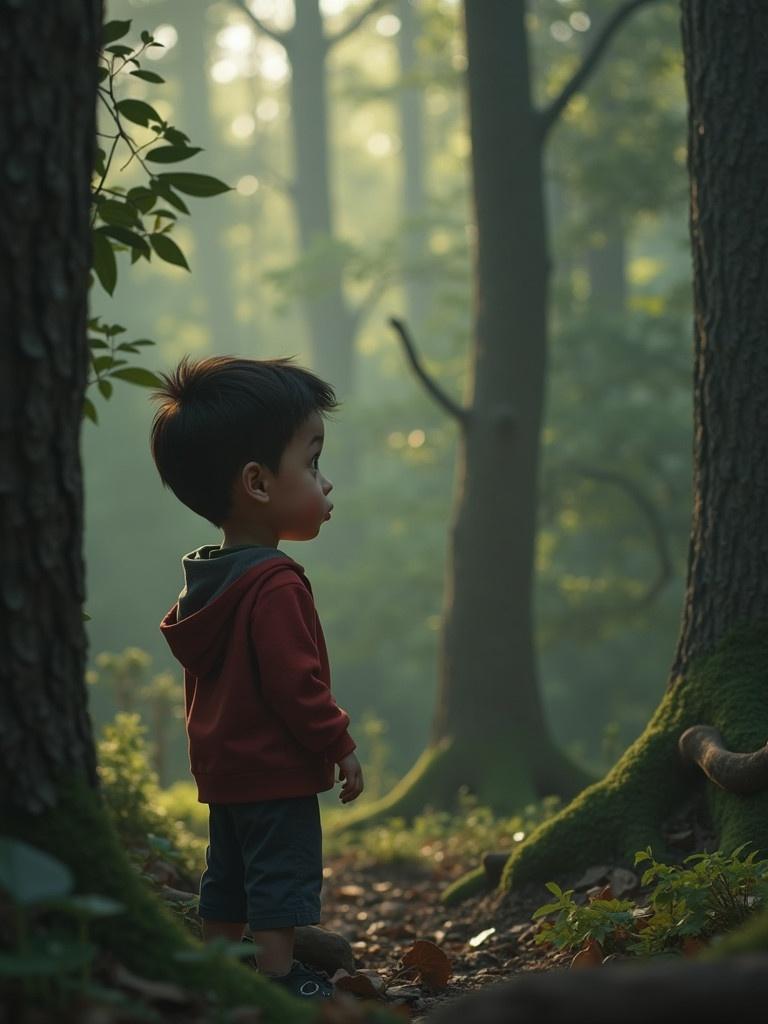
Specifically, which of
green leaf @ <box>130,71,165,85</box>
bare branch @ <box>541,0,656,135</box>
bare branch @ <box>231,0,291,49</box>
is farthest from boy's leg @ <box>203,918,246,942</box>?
bare branch @ <box>231,0,291,49</box>

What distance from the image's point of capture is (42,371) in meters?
2.34

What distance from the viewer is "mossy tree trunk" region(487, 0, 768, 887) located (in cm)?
430

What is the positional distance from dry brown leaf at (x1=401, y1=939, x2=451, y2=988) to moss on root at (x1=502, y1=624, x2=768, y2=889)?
92 centimetres

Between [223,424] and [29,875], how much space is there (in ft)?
5.61

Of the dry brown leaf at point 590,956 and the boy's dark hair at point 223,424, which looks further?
the boy's dark hair at point 223,424

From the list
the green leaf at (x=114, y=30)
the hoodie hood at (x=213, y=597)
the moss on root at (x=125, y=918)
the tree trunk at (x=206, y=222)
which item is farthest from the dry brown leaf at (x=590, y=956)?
the tree trunk at (x=206, y=222)

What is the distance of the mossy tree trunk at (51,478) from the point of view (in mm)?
2307

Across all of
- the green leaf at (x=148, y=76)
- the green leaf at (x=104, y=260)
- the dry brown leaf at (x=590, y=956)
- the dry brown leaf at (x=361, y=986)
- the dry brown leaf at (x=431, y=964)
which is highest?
the green leaf at (x=148, y=76)

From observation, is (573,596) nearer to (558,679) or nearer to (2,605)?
(558,679)

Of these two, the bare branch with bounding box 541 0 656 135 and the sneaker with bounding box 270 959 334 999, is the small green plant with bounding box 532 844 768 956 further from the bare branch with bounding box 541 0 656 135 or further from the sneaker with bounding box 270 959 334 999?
the bare branch with bounding box 541 0 656 135

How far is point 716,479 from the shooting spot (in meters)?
4.41

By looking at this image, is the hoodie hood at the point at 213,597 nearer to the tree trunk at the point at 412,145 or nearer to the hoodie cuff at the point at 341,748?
the hoodie cuff at the point at 341,748

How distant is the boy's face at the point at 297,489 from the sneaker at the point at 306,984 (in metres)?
1.21

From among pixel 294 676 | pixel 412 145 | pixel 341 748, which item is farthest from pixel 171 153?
pixel 412 145
